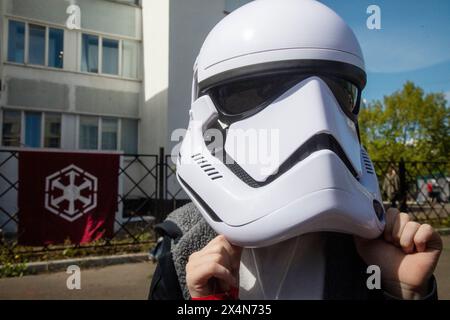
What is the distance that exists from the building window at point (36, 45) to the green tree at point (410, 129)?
8.86 meters

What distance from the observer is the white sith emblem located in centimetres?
482

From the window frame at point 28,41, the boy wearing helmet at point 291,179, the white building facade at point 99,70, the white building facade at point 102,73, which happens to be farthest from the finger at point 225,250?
the window frame at point 28,41

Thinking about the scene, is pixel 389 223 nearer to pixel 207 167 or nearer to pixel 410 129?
pixel 207 167

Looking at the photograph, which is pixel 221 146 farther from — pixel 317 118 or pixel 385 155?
pixel 385 155

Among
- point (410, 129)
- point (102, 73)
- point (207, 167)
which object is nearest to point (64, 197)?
point (207, 167)

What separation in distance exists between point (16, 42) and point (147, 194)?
219 inches

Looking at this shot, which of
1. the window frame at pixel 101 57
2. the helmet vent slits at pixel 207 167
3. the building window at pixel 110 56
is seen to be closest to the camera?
the helmet vent slits at pixel 207 167

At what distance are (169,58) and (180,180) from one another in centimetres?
882

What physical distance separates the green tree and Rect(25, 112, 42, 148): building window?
28.7 ft

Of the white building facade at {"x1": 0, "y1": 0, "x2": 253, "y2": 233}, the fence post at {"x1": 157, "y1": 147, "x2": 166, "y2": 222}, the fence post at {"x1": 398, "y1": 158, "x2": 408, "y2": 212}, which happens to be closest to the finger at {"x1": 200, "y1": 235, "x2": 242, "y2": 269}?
the fence post at {"x1": 157, "y1": 147, "x2": 166, "y2": 222}

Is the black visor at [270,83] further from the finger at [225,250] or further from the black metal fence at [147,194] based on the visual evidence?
the black metal fence at [147,194]

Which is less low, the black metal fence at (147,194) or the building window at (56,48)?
the building window at (56,48)

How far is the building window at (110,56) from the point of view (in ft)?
34.2

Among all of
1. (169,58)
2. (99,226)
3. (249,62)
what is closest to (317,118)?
(249,62)
